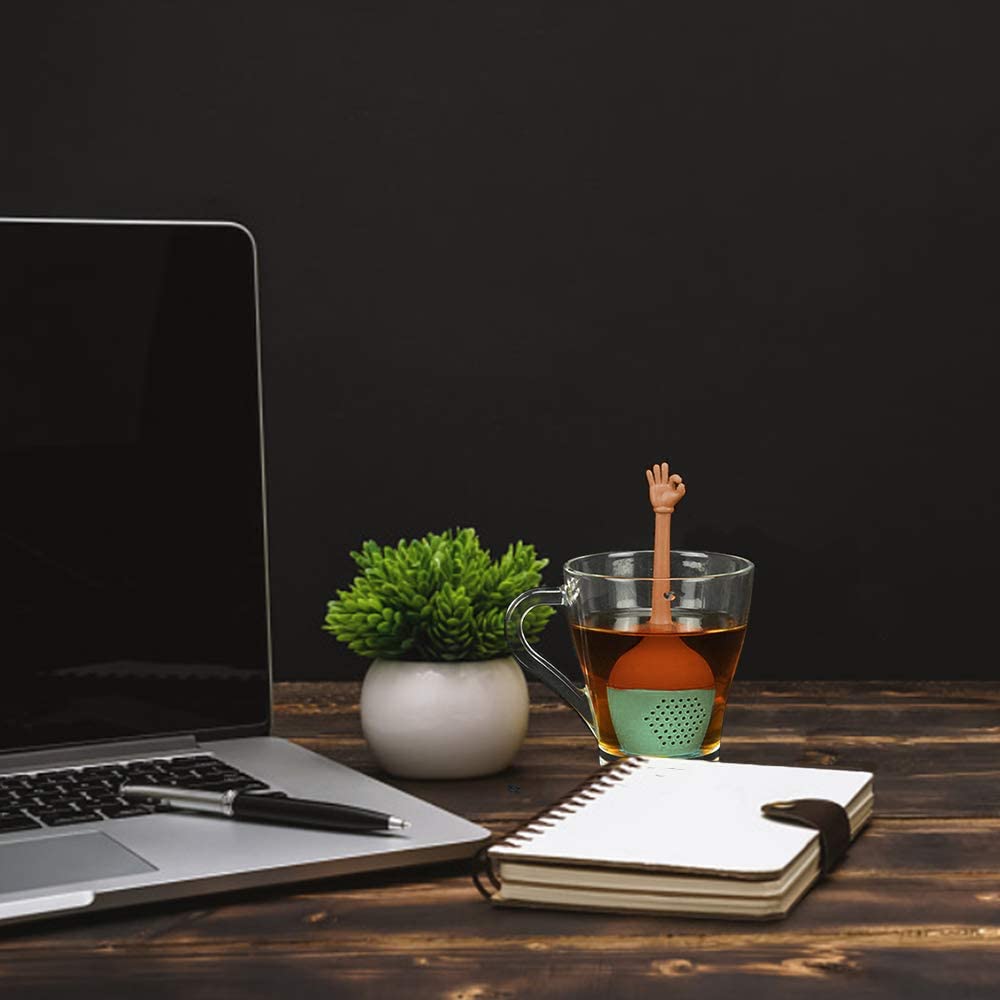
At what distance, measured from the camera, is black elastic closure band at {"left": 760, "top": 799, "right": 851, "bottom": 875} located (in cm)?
79

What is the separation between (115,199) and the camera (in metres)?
1.45

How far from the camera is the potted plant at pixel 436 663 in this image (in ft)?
3.27

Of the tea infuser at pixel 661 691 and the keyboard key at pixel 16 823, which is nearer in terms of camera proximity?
the keyboard key at pixel 16 823

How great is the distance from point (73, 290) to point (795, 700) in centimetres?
67

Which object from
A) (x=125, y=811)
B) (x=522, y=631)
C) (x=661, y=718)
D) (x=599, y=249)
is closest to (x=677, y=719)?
(x=661, y=718)

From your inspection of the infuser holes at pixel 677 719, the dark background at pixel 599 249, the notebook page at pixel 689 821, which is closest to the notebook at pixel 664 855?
the notebook page at pixel 689 821

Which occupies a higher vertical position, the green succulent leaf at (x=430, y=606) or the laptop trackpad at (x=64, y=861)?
the green succulent leaf at (x=430, y=606)

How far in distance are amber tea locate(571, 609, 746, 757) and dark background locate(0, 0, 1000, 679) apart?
17.8 inches

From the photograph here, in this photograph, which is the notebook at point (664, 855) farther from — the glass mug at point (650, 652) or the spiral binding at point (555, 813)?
the glass mug at point (650, 652)

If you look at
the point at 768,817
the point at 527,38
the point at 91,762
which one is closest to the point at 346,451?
the point at 527,38

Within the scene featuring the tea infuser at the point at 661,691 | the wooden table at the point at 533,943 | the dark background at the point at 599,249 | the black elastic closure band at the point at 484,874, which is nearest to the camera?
the wooden table at the point at 533,943

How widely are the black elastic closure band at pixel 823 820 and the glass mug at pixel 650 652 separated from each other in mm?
178

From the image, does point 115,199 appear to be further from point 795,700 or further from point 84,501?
point 795,700

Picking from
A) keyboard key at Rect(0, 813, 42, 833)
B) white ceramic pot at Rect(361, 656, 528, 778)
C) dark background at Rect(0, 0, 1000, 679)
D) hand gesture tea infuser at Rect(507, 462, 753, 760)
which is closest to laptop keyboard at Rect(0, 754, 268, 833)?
keyboard key at Rect(0, 813, 42, 833)
